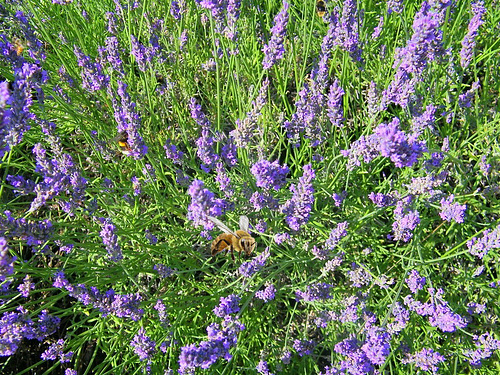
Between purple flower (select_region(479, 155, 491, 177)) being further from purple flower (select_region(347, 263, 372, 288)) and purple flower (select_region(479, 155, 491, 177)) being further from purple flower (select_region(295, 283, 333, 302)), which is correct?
purple flower (select_region(295, 283, 333, 302))

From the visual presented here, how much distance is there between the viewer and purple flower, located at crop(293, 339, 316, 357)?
1.86m

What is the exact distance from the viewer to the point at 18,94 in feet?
4.11

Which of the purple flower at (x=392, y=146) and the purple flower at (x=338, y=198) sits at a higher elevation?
the purple flower at (x=392, y=146)

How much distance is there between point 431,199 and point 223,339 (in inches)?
44.8

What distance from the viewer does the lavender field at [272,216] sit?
151 centimetres

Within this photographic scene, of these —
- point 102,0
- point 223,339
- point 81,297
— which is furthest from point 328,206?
point 102,0

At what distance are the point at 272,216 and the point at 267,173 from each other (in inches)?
17.0

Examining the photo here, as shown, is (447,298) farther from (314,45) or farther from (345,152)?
(314,45)

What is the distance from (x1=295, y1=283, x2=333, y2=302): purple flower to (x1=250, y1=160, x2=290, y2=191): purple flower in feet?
1.97

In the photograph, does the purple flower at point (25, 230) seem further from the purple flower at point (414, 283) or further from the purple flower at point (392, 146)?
the purple flower at point (414, 283)

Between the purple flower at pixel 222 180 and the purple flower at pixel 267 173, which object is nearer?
the purple flower at pixel 267 173

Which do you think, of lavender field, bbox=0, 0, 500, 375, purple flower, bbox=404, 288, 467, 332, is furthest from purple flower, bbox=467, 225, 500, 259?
purple flower, bbox=404, 288, 467, 332

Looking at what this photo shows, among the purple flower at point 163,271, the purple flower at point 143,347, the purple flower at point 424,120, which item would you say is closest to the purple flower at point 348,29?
the purple flower at point 424,120

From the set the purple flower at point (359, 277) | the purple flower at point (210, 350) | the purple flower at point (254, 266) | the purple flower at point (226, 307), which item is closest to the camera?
the purple flower at point (210, 350)
